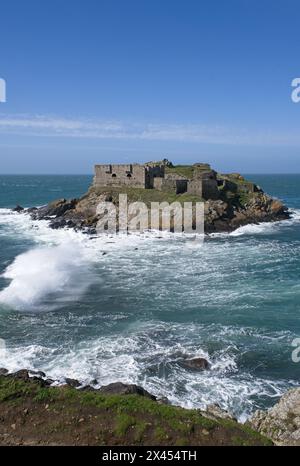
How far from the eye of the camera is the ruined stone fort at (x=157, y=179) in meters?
70.3

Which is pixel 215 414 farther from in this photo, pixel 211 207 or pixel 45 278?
pixel 211 207

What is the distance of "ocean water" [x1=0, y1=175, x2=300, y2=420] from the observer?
20266 mm

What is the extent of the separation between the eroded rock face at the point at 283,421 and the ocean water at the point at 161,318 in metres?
2.24

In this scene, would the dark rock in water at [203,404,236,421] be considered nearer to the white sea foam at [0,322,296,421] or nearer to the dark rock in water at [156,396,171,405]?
the white sea foam at [0,322,296,421]

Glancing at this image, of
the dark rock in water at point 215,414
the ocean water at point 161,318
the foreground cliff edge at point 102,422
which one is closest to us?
the foreground cliff edge at point 102,422

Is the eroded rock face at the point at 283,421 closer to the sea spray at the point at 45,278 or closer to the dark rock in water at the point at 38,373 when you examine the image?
the dark rock in water at the point at 38,373

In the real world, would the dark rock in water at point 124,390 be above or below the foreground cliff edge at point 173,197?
below

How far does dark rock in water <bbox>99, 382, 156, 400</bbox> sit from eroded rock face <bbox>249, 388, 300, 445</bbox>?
14.4 ft

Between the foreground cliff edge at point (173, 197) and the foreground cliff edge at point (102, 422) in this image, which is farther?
the foreground cliff edge at point (173, 197)
